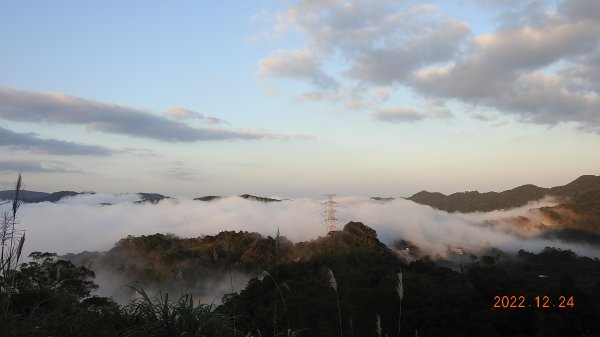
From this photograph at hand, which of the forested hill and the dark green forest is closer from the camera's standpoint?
the dark green forest

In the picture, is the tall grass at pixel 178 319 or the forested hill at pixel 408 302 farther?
the forested hill at pixel 408 302

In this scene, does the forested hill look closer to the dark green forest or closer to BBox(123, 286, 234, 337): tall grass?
the dark green forest

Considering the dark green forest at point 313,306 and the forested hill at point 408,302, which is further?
the forested hill at point 408,302

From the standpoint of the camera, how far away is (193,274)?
10356 cm

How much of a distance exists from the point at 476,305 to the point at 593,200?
193 metres

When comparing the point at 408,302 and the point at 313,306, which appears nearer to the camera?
the point at 313,306

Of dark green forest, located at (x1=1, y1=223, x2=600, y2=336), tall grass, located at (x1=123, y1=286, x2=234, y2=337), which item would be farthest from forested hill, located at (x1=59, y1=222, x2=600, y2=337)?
tall grass, located at (x1=123, y1=286, x2=234, y2=337)

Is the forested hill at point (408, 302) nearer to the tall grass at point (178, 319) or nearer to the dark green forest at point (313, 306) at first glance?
the dark green forest at point (313, 306)

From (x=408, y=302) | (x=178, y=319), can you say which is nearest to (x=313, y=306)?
(x=408, y=302)

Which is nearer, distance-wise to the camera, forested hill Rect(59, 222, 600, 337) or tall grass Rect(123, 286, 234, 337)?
tall grass Rect(123, 286, 234, 337)

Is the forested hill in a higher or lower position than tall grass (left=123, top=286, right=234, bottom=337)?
lower

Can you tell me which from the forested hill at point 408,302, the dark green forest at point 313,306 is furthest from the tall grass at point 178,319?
the forested hill at point 408,302

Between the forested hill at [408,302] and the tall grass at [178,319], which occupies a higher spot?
the tall grass at [178,319]

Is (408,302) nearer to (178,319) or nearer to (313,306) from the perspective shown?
(313,306)
